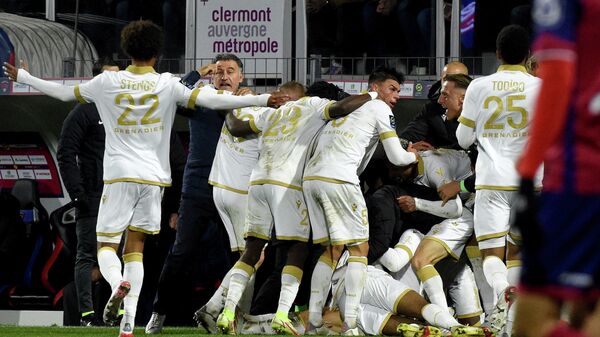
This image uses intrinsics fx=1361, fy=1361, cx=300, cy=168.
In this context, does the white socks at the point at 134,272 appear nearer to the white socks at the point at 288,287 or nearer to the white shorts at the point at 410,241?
the white socks at the point at 288,287

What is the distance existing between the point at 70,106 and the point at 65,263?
58.0 inches

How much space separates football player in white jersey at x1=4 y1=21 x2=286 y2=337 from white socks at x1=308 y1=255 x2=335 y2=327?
138 centimetres

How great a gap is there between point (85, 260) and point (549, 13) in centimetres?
726

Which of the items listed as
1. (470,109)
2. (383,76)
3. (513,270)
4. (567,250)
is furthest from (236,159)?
(567,250)

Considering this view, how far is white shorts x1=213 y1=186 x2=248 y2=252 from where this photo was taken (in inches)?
382

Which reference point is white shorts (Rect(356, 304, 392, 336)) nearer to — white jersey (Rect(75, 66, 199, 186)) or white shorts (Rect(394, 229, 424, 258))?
white shorts (Rect(394, 229, 424, 258))

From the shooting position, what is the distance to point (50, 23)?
1223 centimetres

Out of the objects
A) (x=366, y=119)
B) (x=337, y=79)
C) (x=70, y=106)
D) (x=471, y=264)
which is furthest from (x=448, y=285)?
(x=70, y=106)

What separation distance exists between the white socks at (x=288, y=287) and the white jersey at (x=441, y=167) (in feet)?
4.03

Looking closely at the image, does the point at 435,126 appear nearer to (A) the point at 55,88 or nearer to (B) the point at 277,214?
(B) the point at 277,214

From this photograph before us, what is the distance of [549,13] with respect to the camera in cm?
369

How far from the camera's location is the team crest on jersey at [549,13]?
145 inches

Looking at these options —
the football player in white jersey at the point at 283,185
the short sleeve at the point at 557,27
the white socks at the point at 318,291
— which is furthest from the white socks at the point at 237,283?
the short sleeve at the point at 557,27

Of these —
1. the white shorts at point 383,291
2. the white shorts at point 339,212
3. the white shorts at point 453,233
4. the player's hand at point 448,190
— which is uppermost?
the player's hand at point 448,190
